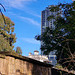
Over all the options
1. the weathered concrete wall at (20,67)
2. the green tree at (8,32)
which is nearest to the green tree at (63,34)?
the weathered concrete wall at (20,67)

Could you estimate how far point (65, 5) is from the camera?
1460 cm

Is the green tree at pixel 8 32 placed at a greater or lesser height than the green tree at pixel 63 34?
greater

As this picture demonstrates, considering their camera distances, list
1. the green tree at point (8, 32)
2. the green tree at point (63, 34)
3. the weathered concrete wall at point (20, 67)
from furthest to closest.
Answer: the green tree at point (8, 32), the green tree at point (63, 34), the weathered concrete wall at point (20, 67)

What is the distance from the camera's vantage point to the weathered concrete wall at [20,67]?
6797 mm

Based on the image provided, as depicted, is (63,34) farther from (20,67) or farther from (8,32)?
(8,32)

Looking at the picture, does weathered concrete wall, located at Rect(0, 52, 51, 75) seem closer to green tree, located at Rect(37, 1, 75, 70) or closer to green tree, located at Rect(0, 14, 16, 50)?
green tree, located at Rect(37, 1, 75, 70)

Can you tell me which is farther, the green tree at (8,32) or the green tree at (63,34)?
the green tree at (8,32)

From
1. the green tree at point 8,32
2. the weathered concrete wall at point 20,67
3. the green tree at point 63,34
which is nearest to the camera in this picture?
the weathered concrete wall at point 20,67

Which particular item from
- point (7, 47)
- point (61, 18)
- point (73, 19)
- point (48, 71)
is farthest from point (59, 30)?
point (7, 47)

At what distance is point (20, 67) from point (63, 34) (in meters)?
9.36

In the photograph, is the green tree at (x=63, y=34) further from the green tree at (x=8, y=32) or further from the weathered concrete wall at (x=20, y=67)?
the green tree at (x=8, y=32)

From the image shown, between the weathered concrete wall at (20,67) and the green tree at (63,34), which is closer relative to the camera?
the weathered concrete wall at (20,67)

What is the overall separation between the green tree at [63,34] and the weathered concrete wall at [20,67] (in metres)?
3.72

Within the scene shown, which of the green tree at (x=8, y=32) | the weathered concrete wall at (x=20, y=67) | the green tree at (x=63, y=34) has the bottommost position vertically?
the weathered concrete wall at (x=20, y=67)
